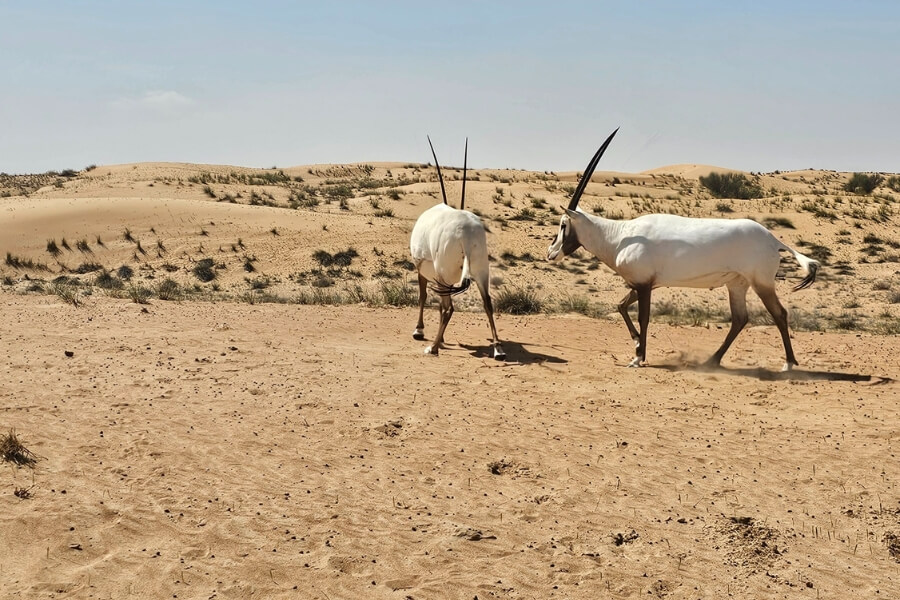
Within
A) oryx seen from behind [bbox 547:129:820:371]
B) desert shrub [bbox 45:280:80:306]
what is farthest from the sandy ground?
desert shrub [bbox 45:280:80:306]

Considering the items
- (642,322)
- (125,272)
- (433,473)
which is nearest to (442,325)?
(642,322)

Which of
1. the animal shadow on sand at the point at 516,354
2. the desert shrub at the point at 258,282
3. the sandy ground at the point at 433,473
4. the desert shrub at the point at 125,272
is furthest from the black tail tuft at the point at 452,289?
the desert shrub at the point at 125,272

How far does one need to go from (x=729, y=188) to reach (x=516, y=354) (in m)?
38.5

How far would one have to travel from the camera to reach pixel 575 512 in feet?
22.0

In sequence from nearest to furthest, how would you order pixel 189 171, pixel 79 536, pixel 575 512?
pixel 79 536 < pixel 575 512 < pixel 189 171

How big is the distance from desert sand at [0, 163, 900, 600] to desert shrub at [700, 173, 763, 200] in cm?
3027

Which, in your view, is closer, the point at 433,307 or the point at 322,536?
the point at 322,536

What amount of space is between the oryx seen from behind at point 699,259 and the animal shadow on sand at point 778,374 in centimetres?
17

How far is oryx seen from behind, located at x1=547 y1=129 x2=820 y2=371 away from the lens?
1141 centimetres

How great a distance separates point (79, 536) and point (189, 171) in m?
70.6

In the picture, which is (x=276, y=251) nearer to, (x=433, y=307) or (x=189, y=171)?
(x=433, y=307)

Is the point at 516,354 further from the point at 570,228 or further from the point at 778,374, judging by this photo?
the point at 778,374

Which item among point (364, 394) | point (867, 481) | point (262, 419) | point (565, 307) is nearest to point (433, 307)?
point (565, 307)

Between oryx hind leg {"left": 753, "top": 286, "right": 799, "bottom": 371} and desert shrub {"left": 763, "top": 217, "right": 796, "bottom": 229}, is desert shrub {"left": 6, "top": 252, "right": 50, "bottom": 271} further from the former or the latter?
desert shrub {"left": 763, "top": 217, "right": 796, "bottom": 229}
